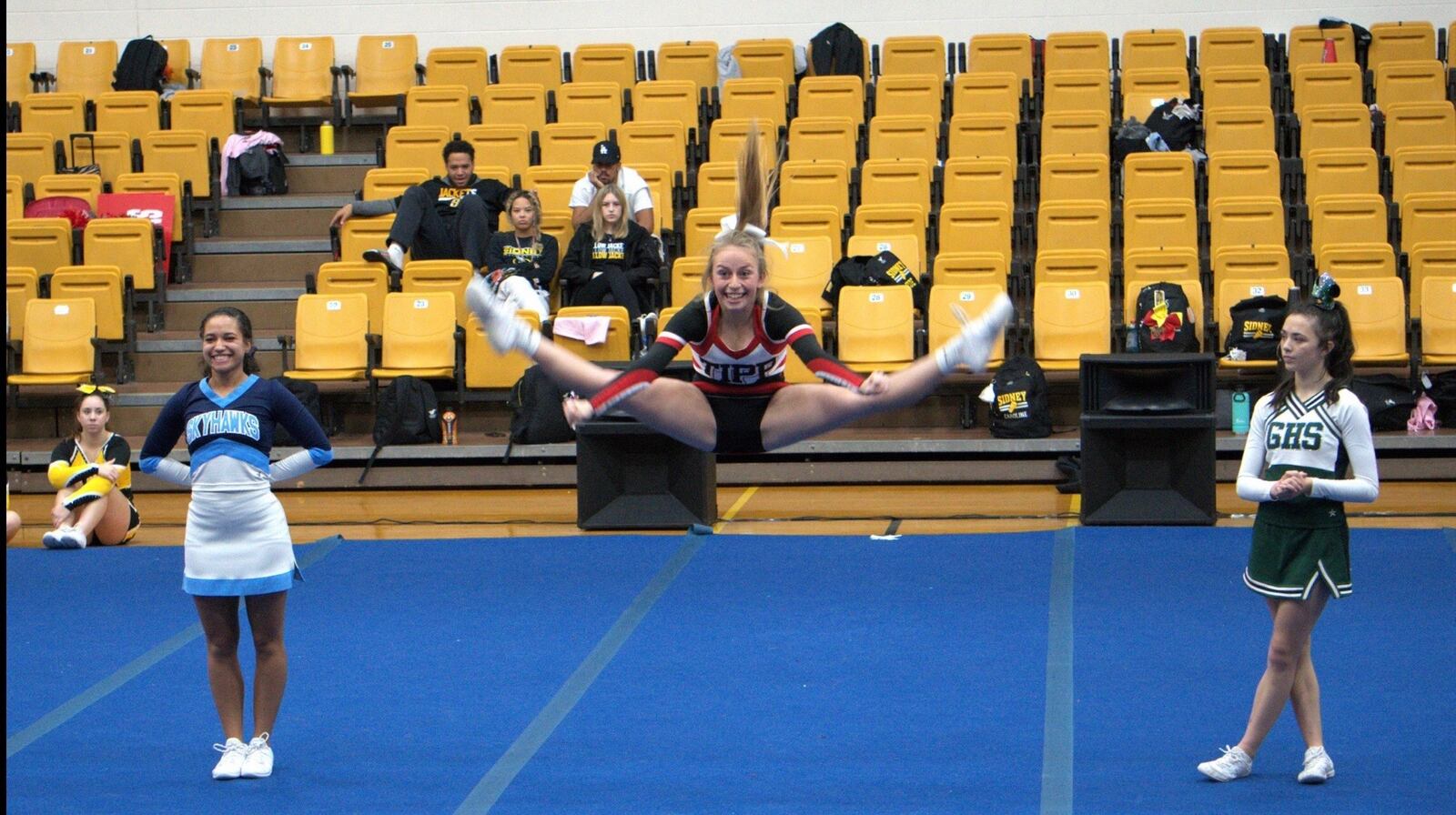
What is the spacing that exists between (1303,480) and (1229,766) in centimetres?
91

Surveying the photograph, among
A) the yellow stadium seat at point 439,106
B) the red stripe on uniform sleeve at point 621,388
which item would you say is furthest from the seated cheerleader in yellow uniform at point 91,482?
the yellow stadium seat at point 439,106

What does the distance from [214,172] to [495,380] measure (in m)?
3.97

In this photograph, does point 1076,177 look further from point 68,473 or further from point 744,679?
point 68,473

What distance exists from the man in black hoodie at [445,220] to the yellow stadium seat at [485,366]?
789 millimetres

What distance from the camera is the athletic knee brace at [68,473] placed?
25.1 ft

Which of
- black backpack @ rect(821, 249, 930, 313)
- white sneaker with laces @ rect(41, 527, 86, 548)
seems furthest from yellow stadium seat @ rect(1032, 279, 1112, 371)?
white sneaker with laces @ rect(41, 527, 86, 548)

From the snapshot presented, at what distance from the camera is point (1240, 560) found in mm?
6957

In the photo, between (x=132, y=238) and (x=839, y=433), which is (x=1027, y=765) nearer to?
(x=839, y=433)

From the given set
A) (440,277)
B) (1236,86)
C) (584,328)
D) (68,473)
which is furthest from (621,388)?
(1236,86)

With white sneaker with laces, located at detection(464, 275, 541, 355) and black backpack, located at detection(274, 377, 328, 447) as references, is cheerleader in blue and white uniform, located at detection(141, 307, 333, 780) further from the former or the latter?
black backpack, located at detection(274, 377, 328, 447)

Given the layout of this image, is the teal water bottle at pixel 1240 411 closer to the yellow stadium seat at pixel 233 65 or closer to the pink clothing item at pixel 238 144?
the pink clothing item at pixel 238 144

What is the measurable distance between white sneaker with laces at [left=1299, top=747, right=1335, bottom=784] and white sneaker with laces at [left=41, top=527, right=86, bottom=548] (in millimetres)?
6020

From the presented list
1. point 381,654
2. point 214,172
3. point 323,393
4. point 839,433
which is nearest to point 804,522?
point 839,433

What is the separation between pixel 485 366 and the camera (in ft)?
31.8
